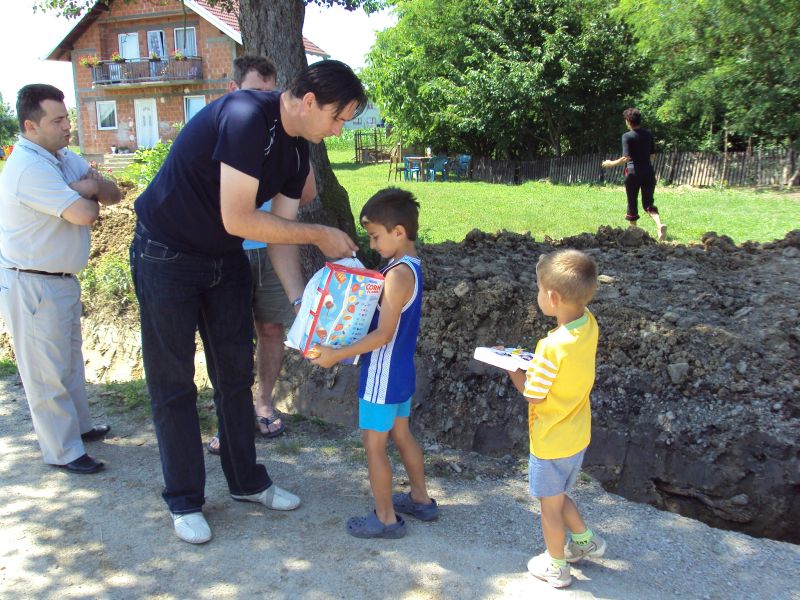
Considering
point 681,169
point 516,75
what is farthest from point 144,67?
point 681,169

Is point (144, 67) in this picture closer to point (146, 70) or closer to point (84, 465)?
point (146, 70)

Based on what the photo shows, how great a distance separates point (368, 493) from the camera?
3.69m

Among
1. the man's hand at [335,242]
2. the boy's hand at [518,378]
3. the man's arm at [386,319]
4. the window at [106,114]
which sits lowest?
the boy's hand at [518,378]

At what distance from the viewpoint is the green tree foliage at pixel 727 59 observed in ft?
57.9

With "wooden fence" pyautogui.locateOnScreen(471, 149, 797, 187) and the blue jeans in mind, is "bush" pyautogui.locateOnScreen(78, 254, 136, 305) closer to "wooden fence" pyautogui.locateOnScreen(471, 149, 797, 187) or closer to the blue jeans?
the blue jeans

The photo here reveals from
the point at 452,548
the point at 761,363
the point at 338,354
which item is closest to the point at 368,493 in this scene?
the point at 452,548

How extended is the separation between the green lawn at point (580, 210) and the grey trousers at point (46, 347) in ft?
20.9

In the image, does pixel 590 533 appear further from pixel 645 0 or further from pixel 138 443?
pixel 645 0

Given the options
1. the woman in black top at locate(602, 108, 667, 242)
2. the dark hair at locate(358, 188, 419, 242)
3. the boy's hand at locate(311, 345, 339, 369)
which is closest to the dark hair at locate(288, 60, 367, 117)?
the dark hair at locate(358, 188, 419, 242)

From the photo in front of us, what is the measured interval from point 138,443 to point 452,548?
2201mm

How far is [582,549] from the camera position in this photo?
9.63 feet

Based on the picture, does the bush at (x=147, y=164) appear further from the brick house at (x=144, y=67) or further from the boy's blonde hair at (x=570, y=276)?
the brick house at (x=144, y=67)

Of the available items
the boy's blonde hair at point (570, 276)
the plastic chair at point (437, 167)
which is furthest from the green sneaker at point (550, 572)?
the plastic chair at point (437, 167)

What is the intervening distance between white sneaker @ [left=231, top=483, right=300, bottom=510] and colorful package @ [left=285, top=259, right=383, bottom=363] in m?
0.93
